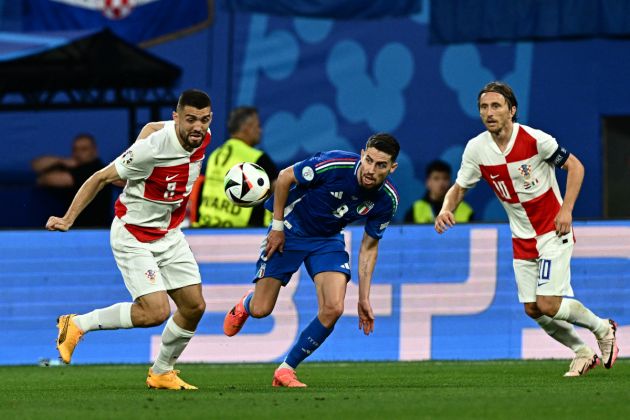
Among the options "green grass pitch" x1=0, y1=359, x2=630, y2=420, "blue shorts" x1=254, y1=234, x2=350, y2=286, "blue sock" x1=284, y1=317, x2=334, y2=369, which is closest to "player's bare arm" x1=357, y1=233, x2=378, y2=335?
"blue shorts" x1=254, y1=234, x2=350, y2=286

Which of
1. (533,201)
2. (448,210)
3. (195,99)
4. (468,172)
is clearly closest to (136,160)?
(195,99)

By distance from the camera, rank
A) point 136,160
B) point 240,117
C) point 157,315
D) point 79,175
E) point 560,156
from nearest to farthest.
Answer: point 136,160
point 157,315
point 560,156
point 240,117
point 79,175

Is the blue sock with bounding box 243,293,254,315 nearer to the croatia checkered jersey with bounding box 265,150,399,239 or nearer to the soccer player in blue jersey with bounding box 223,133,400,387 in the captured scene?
the soccer player in blue jersey with bounding box 223,133,400,387

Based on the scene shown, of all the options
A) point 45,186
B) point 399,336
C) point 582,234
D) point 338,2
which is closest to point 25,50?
point 45,186

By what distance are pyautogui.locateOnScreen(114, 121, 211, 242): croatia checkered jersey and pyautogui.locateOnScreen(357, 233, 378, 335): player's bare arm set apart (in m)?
1.26

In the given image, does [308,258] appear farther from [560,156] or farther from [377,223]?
[560,156]

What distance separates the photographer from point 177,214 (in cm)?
983

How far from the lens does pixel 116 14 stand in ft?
50.4

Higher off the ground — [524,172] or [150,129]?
[150,129]

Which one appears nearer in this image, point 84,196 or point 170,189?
point 84,196

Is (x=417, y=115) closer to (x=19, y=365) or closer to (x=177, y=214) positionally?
(x=19, y=365)

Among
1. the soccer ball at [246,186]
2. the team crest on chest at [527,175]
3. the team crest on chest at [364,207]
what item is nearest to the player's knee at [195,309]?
the soccer ball at [246,186]

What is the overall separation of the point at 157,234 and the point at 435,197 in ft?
17.0

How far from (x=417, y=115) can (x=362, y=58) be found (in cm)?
83
